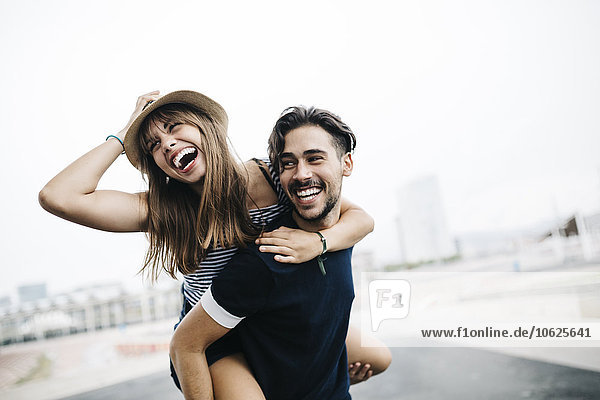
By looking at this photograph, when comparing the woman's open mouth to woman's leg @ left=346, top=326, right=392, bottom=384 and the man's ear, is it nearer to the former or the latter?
the man's ear

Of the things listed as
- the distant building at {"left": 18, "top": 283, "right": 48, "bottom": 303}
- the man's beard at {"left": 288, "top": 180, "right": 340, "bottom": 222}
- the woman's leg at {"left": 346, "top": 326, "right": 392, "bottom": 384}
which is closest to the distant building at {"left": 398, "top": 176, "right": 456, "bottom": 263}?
the distant building at {"left": 18, "top": 283, "right": 48, "bottom": 303}

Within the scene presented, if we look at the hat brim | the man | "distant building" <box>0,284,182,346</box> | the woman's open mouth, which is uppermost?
the hat brim

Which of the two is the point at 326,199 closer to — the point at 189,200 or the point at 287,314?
the point at 287,314

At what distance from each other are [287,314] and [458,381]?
2.70 meters

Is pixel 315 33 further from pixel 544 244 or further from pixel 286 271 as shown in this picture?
pixel 286 271

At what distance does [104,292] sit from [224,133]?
11.2 meters

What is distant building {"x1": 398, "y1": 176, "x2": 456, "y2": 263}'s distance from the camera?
29.1 m

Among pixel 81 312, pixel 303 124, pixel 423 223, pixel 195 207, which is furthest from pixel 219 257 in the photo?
pixel 423 223

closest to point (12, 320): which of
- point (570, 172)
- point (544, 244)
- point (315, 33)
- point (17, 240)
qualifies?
point (544, 244)

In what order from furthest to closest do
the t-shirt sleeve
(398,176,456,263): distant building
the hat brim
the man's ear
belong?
1. (398,176,456,263): distant building
2. the man's ear
3. the hat brim
4. the t-shirt sleeve

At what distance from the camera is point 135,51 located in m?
19.0

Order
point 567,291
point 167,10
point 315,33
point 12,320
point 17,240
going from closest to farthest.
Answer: point 567,291 < point 12,320 < point 167,10 < point 315,33 < point 17,240

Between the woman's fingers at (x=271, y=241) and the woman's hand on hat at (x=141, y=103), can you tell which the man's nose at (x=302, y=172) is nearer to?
the woman's fingers at (x=271, y=241)

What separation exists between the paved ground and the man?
2.23 m
